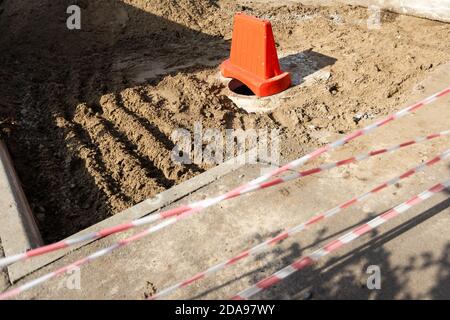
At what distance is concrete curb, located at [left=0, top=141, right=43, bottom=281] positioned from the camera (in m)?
3.88

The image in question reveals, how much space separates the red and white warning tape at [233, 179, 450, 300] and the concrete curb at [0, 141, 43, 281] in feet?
6.66

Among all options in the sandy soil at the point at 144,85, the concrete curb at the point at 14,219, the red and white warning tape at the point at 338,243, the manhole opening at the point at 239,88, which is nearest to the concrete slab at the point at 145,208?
the concrete curb at the point at 14,219

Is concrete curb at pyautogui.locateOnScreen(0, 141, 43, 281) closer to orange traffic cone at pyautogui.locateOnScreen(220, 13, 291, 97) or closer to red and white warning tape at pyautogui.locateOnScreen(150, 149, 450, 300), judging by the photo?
red and white warning tape at pyautogui.locateOnScreen(150, 149, 450, 300)

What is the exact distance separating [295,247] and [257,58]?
3495mm

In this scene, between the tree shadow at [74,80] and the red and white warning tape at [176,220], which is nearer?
the red and white warning tape at [176,220]

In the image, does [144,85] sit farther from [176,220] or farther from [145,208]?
[176,220]

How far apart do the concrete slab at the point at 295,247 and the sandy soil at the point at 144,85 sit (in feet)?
2.37

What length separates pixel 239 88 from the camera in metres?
7.19

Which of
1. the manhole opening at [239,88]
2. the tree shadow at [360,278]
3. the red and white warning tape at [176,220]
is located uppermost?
the manhole opening at [239,88]

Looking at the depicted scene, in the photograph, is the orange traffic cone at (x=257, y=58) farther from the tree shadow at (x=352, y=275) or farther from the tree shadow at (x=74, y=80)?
the tree shadow at (x=352, y=275)

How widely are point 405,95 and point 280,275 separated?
3.69 m

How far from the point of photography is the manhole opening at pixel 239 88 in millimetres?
7037

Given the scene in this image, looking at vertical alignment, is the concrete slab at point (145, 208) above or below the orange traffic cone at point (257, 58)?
below
